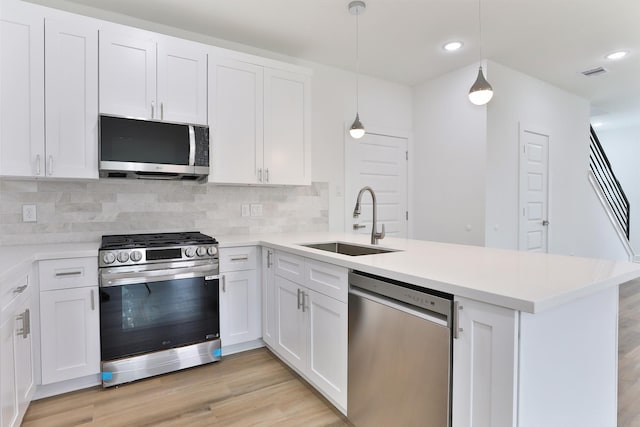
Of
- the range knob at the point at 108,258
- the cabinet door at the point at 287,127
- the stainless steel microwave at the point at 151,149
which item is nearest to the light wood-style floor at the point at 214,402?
the range knob at the point at 108,258

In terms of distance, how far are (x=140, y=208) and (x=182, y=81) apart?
1065 mm

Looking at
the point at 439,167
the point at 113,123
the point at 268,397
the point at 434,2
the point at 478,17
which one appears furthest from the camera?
the point at 439,167

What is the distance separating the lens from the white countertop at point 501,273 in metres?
1.12

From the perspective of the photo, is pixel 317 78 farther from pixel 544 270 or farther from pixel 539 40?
pixel 544 270

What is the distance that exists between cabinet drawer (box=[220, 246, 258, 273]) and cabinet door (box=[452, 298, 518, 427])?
182cm

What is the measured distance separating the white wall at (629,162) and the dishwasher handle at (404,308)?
27.5 ft

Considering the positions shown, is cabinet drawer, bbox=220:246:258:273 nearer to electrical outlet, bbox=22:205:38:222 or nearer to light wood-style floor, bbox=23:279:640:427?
light wood-style floor, bbox=23:279:640:427

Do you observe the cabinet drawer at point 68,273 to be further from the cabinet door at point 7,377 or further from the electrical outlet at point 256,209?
the electrical outlet at point 256,209

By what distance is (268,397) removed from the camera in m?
2.17

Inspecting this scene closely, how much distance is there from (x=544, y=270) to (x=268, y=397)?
1704mm

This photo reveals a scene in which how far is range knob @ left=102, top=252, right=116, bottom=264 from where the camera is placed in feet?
7.27

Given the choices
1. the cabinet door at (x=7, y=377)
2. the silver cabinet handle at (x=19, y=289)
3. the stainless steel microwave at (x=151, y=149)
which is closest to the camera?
the cabinet door at (x=7, y=377)

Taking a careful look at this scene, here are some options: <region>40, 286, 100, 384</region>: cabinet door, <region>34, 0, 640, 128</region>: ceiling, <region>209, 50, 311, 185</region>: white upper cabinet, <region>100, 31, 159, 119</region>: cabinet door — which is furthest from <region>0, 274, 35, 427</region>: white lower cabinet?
<region>34, 0, 640, 128</region>: ceiling

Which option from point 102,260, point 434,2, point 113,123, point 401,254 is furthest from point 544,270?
point 113,123
